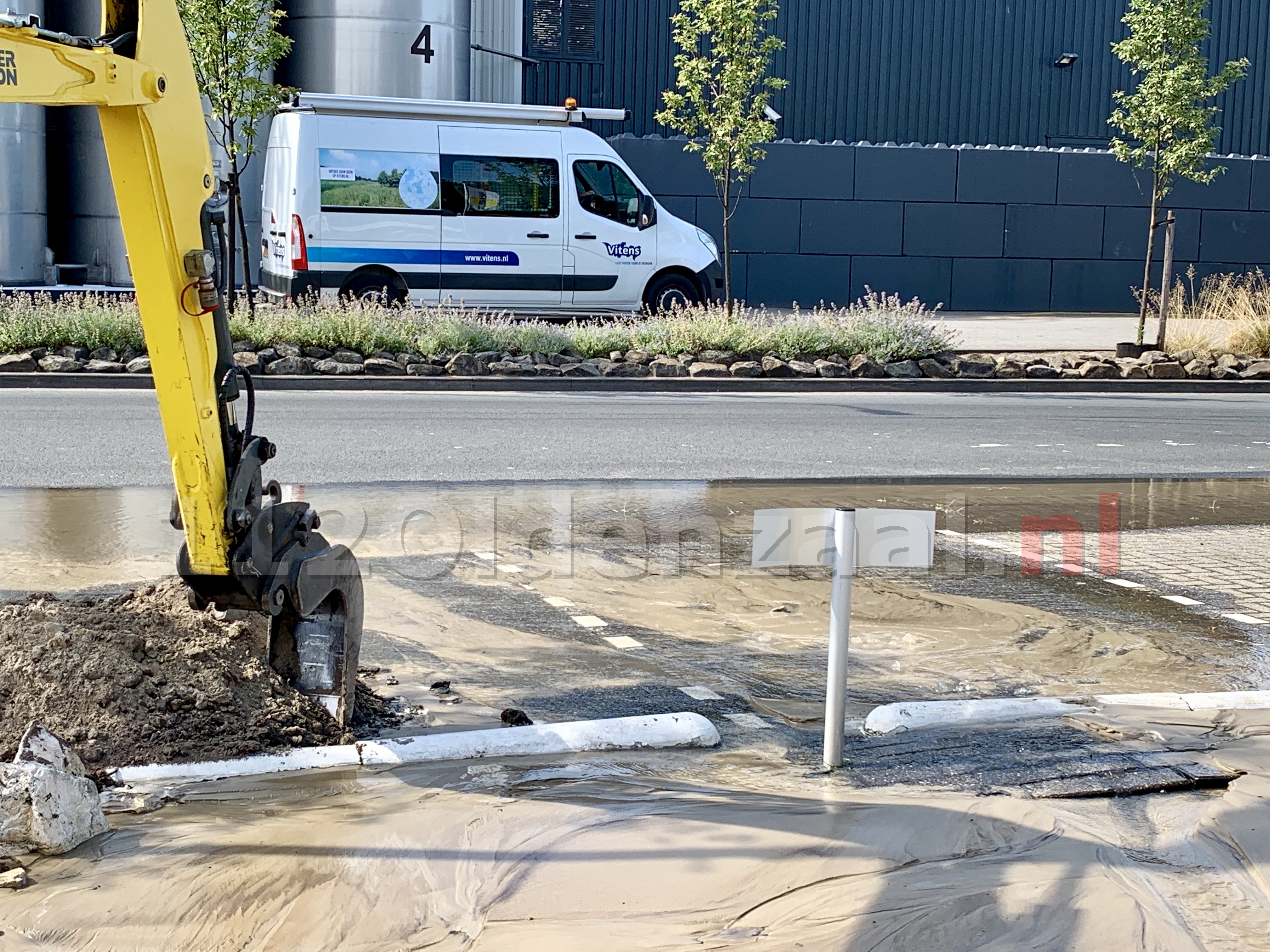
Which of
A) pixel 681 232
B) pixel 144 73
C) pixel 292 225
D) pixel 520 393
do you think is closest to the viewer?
pixel 144 73

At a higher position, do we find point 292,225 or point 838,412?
point 292,225

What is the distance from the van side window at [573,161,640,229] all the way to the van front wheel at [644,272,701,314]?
105cm

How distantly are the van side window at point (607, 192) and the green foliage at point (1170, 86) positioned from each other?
22.2 ft

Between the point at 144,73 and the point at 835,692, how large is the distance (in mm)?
2778

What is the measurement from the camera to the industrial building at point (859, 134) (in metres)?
21.5

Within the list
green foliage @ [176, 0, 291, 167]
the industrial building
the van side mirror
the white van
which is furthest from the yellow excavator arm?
the industrial building

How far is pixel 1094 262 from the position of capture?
1069 inches

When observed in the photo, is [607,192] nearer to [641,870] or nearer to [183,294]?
[183,294]

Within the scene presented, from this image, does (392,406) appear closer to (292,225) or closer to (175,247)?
(292,225)

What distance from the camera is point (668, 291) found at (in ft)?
66.0

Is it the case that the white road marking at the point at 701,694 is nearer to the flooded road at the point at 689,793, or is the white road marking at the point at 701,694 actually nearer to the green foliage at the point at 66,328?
the flooded road at the point at 689,793

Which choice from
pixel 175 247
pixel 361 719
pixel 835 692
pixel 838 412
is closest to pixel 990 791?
pixel 835 692

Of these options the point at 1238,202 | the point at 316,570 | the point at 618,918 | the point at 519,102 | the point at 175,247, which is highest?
the point at 519,102

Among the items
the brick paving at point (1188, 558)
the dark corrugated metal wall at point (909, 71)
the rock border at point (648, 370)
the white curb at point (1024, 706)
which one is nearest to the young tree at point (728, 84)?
the rock border at point (648, 370)
